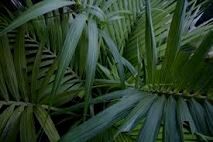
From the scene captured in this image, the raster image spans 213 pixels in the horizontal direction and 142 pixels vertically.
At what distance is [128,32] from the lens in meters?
1.29

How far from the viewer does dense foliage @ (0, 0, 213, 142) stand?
0.72 metres

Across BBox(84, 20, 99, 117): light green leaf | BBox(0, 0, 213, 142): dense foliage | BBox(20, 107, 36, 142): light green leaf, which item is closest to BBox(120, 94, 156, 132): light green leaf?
BBox(0, 0, 213, 142): dense foliage

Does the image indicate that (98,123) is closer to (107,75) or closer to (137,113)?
(137,113)

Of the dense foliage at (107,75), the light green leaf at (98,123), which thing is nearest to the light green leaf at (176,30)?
the dense foliage at (107,75)

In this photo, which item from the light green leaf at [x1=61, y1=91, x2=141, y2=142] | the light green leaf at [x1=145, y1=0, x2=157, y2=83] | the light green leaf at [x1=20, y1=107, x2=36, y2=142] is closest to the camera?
the light green leaf at [x1=61, y1=91, x2=141, y2=142]

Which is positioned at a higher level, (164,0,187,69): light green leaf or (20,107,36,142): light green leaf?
(164,0,187,69): light green leaf

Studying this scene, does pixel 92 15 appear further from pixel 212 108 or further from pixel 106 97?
pixel 212 108

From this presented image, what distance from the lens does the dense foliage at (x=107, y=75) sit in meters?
0.72

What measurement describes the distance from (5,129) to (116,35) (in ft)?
1.57

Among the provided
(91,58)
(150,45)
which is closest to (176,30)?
(150,45)

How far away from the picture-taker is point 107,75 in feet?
3.53

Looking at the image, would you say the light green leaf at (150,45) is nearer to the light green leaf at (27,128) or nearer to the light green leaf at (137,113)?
the light green leaf at (137,113)

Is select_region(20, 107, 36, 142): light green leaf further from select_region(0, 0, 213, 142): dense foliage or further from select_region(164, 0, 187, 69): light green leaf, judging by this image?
select_region(164, 0, 187, 69): light green leaf

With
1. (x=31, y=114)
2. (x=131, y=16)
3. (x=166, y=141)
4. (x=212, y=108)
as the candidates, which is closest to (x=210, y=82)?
(x=212, y=108)
